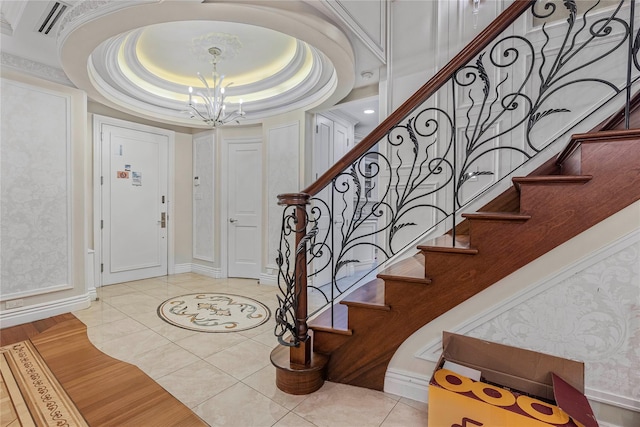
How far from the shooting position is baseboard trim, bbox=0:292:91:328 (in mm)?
2961

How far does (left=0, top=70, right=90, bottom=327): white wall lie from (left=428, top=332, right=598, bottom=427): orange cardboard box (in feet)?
12.6

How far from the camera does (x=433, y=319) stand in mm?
1742

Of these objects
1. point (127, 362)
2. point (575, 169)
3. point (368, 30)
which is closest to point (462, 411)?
point (575, 169)

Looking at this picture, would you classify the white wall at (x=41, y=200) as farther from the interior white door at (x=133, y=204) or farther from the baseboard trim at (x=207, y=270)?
the baseboard trim at (x=207, y=270)

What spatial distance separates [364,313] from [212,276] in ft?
12.2

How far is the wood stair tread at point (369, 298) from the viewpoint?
185 cm

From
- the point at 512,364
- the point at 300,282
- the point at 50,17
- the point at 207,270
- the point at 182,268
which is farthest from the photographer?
the point at 182,268

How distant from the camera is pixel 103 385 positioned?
6.48 feet

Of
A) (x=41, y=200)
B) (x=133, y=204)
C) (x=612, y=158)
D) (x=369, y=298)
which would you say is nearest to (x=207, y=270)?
(x=133, y=204)

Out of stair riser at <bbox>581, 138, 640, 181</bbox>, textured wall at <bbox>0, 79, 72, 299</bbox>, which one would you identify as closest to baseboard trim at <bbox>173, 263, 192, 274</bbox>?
textured wall at <bbox>0, 79, 72, 299</bbox>

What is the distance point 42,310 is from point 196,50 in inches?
128

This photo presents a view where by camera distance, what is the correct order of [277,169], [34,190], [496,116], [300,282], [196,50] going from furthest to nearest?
[277,169] < [196,50] < [34,190] < [496,116] < [300,282]

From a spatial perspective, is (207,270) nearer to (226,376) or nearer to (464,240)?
(226,376)

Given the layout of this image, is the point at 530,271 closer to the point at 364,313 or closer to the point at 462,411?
the point at 462,411
